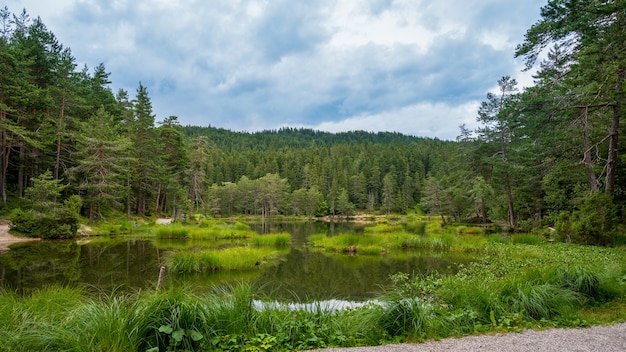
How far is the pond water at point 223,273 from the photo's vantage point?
9.82 metres

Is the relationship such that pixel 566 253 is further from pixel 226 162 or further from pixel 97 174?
pixel 226 162

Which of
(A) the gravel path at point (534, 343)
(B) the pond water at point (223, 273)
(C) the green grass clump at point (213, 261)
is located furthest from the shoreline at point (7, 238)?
(A) the gravel path at point (534, 343)

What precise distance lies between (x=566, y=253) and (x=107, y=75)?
49.2 meters

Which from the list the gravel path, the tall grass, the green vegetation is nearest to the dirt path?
the tall grass

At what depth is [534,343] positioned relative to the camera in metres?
4.38

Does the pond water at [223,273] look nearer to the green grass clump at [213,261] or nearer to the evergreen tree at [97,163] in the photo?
the green grass clump at [213,261]

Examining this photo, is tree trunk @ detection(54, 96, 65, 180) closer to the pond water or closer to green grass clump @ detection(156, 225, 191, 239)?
green grass clump @ detection(156, 225, 191, 239)

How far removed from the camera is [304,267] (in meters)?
13.6

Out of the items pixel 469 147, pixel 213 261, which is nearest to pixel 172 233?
pixel 213 261

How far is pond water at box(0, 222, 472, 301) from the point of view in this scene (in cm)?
982

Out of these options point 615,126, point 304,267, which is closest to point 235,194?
point 304,267

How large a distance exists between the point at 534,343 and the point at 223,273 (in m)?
10.2

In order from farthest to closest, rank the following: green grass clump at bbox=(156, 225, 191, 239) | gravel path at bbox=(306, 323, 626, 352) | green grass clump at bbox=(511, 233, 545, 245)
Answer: green grass clump at bbox=(156, 225, 191, 239) < green grass clump at bbox=(511, 233, 545, 245) < gravel path at bbox=(306, 323, 626, 352)

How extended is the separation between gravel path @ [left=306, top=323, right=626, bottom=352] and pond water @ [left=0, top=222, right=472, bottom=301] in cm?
369
